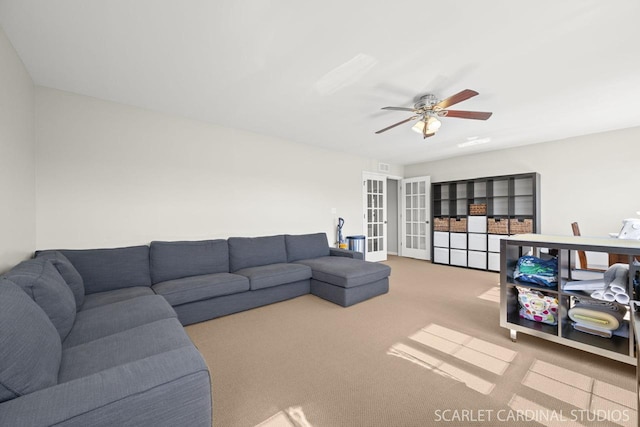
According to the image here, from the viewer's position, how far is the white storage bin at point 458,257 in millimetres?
5453

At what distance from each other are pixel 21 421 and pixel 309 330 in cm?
206

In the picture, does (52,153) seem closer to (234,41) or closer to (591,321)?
(234,41)

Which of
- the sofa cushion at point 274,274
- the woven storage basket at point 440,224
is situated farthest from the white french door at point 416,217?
the sofa cushion at point 274,274

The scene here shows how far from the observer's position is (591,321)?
78.6 inches

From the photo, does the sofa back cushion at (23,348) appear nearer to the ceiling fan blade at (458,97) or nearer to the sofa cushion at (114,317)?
the sofa cushion at (114,317)

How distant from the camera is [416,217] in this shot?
6570mm

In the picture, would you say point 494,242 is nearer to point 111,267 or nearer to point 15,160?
point 111,267

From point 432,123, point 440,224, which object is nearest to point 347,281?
point 432,123

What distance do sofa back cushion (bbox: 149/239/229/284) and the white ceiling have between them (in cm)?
172

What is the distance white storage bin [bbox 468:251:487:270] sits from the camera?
5145 mm

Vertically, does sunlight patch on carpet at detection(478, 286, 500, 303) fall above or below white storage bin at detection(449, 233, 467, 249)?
below

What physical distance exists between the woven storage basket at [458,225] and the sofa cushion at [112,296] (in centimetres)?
556

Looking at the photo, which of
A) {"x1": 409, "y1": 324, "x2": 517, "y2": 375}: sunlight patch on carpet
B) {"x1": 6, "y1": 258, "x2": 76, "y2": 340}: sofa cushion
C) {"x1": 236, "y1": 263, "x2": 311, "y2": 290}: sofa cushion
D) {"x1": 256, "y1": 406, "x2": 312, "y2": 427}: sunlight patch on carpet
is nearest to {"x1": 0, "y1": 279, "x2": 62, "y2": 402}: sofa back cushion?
{"x1": 6, "y1": 258, "x2": 76, "y2": 340}: sofa cushion

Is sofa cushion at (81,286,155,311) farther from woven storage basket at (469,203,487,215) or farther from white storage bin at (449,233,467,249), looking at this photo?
woven storage basket at (469,203,487,215)
